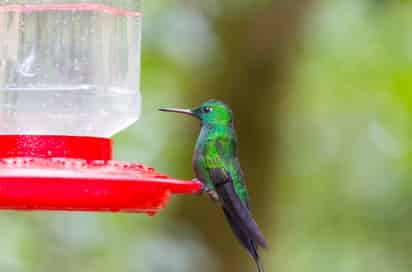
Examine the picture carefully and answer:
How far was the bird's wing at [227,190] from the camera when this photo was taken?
17.5ft

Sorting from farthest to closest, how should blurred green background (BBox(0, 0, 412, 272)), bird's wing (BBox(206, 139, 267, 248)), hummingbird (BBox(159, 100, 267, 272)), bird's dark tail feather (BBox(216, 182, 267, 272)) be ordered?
blurred green background (BBox(0, 0, 412, 272))
hummingbird (BBox(159, 100, 267, 272))
bird's wing (BBox(206, 139, 267, 248))
bird's dark tail feather (BBox(216, 182, 267, 272))

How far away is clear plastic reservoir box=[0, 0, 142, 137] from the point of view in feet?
15.5

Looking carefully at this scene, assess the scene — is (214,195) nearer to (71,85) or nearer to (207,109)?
(207,109)

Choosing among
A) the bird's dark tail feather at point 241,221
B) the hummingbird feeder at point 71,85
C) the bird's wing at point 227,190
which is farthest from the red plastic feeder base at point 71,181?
the bird's wing at point 227,190

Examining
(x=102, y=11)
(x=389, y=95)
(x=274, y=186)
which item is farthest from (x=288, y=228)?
(x=102, y=11)

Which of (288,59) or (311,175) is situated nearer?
(288,59)

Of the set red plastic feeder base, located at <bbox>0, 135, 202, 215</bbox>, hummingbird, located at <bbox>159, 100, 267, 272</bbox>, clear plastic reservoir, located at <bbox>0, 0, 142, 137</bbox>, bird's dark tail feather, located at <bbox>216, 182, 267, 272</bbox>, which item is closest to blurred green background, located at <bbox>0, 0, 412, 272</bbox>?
hummingbird, located at <bbox>159, 100, 267, 272</bbox>

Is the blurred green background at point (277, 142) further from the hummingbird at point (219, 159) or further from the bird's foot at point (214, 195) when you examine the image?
the bird's foot at point (214, 195)

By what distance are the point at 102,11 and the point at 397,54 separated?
3416 mm

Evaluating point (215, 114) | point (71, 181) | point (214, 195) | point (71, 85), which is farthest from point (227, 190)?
point (71, 181)

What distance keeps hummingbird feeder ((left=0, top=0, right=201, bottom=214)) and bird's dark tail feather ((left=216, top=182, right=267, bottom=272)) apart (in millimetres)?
765

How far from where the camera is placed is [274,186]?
25.4ft

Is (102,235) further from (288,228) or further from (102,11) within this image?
(102,11)

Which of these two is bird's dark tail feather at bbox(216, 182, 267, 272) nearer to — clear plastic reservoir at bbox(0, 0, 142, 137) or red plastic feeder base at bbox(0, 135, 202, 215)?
clear plastic reservoir at bbox(0, 0, 142, 137)
